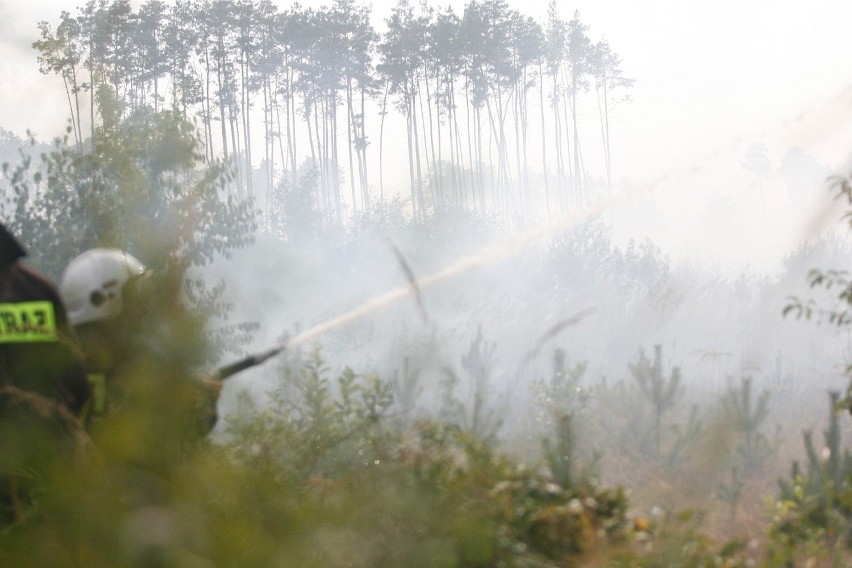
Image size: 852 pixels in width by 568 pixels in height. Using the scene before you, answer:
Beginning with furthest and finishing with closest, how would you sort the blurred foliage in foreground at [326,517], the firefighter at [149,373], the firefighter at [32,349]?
1. the firefighter at [32,349]
2. the firefighter at [149,373]
3. the blurred foliage in foreground at [326,517]

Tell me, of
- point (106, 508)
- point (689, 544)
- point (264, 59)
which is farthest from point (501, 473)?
point (264, 59)

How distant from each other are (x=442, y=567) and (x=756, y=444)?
9.38 m

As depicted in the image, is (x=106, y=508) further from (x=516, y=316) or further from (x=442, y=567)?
(x=516, y=316)

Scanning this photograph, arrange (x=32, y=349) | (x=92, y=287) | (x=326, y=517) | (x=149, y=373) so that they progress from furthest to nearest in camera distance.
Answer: (x=92, y=287), (x=32, y=349), (x=149, y=373), (x=326, y=517)

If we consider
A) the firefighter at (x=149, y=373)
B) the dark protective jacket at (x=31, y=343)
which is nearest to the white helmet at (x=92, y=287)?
the dark protective jacket at (x=31, y=343)

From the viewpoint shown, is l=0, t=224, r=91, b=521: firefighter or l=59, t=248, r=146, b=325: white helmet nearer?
l=0, t=224, r=91, b=521: firefighter

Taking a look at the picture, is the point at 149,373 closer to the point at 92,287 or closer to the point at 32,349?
the point at 32,349

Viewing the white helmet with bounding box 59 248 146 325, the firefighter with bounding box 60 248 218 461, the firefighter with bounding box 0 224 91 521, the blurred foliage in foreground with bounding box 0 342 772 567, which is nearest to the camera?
the blurred foliage in foreground with bounding box 0 342 772 567

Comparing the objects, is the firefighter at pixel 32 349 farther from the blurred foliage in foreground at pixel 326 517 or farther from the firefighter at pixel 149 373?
the blurred foliage in foreground at pixel 326 517

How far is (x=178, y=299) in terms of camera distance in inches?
94.0

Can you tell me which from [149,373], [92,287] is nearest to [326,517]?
[149,373]

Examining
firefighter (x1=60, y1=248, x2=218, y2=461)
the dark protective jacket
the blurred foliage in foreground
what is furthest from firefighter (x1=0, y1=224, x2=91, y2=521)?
the blurred foliage in foreground

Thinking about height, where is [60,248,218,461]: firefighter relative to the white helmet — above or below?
above

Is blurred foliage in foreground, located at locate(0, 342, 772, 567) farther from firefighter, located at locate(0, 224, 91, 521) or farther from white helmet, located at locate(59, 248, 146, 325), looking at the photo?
white helmet, located at locate(59, 248, 146, 325)
